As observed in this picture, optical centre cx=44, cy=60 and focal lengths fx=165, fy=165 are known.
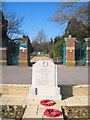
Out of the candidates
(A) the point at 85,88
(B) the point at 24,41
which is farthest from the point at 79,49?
(A) the point at 85,88

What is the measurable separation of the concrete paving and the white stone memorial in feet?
1.20

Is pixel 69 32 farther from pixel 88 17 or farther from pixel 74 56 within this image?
pixel 88 17

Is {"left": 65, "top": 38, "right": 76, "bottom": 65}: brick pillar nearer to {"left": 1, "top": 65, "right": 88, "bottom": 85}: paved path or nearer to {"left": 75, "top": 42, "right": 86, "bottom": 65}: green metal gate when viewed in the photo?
{"left": 75, "top": 42, "right": 86, "bottom": 65}: green metal gate

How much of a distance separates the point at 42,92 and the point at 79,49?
14113mm

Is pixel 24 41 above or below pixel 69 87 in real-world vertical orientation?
above

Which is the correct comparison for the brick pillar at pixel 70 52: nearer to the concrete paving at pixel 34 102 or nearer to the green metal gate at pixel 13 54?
the green metal gate at pixel 13 54

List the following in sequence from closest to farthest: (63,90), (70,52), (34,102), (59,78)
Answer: (34,102) → (63,90) → (59,78) → (70,52)

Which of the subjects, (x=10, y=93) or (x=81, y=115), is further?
(x=10, y=93)

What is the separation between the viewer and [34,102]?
534 cm

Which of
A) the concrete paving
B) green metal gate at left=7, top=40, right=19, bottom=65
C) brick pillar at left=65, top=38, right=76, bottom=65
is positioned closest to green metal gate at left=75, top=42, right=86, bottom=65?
brick pillar at left=65, top=38, right=76, bottom=65

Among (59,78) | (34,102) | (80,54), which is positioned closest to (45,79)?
(34,102)

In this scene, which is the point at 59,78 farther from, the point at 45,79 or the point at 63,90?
the point at 45,79

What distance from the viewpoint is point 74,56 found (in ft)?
59.5

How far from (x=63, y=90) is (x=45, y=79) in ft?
3.23
